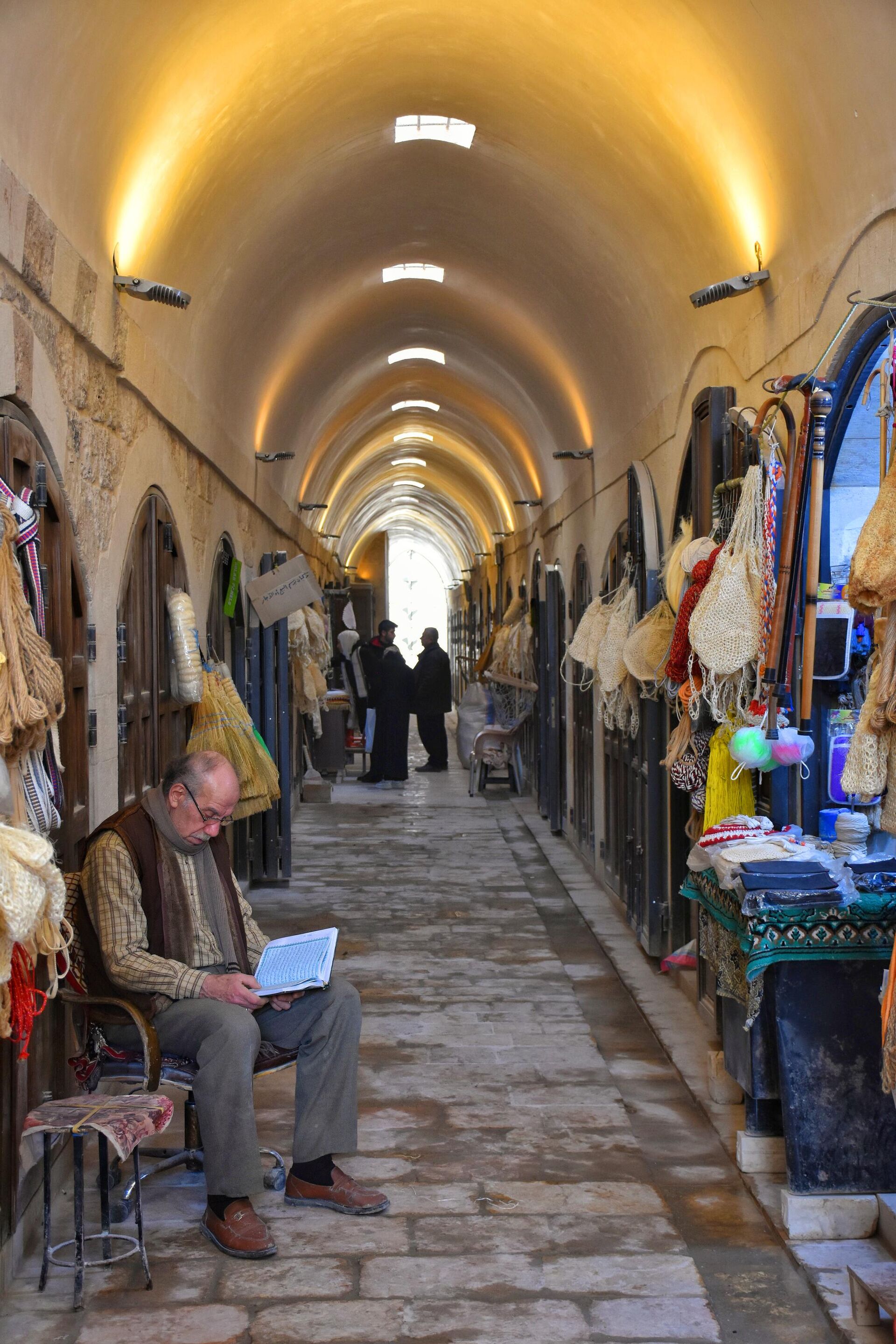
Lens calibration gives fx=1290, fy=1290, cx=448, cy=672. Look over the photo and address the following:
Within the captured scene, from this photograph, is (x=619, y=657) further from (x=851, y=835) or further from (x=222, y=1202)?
(x=222, y=1202)

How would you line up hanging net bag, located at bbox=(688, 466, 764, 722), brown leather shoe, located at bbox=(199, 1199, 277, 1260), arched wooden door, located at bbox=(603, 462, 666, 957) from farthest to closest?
arched wooden door, located at bbox=(603, 462, 666, 957)
hanging net bag, located at bbox=(688, 466, 764, 722)
brown leather shoe, located at bbox=(199, 1199, 277, 1260)

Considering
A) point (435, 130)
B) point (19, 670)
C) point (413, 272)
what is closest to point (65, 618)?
point (19, 670)

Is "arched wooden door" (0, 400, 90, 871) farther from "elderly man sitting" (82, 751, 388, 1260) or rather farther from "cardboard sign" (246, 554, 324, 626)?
"cardboard sign" (246, 554, 324, 626)

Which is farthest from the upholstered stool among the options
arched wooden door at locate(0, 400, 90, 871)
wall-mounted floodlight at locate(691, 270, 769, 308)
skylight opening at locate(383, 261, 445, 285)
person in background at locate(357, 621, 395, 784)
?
person in background at locate(357, 621, 395, 784)

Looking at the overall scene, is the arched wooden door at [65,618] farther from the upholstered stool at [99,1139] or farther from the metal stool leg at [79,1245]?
the metal stool leg at [79,1245]

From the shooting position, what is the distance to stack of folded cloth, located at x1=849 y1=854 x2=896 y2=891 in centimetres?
364

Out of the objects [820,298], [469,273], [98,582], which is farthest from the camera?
[469,273]

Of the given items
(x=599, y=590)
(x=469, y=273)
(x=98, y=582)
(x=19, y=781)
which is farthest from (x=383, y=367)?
(x=19, y=781)

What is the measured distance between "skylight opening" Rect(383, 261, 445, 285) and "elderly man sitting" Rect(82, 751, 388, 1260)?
6.74 meters

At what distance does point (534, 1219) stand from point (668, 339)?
433cm

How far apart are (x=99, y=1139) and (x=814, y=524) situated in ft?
8.41

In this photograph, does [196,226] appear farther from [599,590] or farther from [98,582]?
[599,590]

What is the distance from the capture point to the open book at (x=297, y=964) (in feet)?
11.8

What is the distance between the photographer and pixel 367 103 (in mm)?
6406
